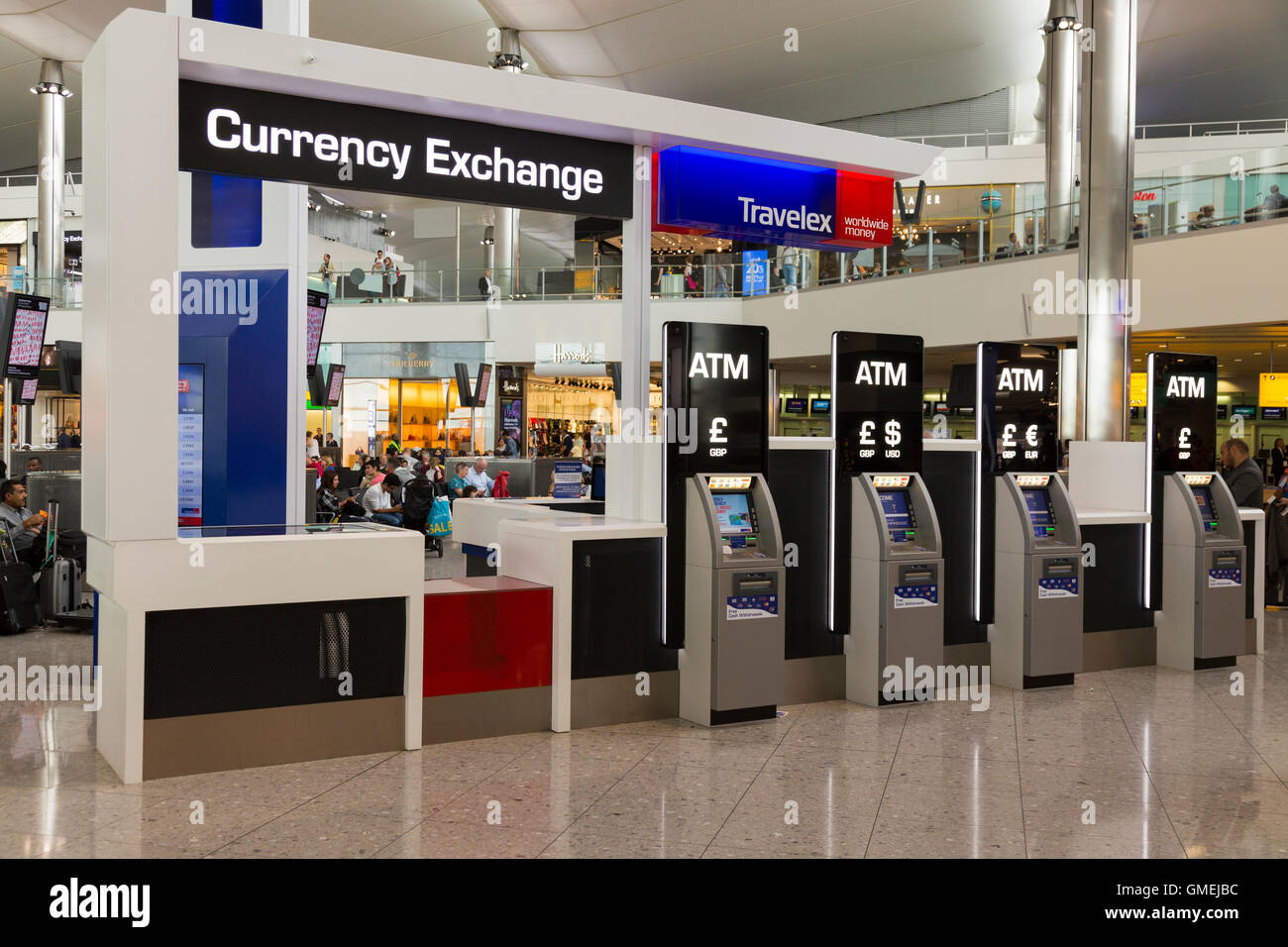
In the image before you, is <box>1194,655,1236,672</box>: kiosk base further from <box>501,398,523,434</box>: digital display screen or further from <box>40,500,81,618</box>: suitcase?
<box>501,398,523,434</box>: digital display screen

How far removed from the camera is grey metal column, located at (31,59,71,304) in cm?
2334

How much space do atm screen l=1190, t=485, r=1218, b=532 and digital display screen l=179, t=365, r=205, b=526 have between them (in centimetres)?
Result: 644

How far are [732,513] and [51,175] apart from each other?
23145 millimetres

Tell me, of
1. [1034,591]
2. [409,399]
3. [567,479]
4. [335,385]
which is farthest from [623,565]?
[409,399]

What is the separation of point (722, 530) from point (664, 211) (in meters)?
1.82

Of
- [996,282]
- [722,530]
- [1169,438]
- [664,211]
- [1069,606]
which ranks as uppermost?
[996,282]

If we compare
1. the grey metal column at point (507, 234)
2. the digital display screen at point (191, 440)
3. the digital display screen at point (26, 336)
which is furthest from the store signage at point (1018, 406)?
the grey metal column at point (507, 234)

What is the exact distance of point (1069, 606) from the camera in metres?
6.94

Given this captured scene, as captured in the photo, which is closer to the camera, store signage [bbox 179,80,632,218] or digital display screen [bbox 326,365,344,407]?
store signage [bbox 179,80,632,218]

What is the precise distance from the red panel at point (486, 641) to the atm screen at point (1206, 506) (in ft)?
15.9

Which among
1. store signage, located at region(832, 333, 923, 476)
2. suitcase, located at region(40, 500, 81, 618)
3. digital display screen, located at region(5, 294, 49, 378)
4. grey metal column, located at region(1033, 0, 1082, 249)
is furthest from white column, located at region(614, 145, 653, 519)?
grey metal column, located at region(1033, 0, 1082, 249)

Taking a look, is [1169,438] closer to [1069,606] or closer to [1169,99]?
[1069,606]

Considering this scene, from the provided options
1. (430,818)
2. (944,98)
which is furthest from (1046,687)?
(944,98)

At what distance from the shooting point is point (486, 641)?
18.0 ft
